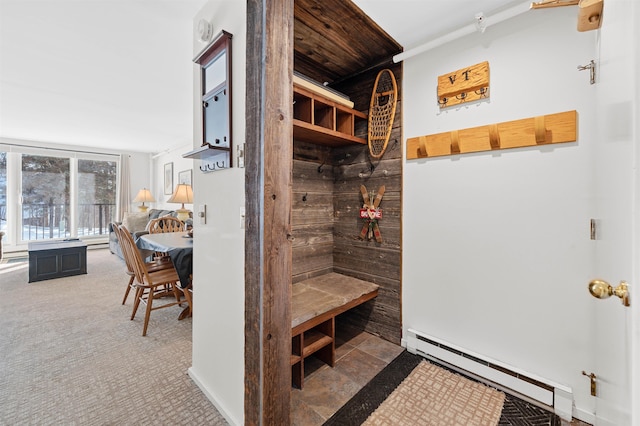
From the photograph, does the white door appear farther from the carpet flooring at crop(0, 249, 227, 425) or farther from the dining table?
the dining table

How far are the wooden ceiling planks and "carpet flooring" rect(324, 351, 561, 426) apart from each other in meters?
2.39

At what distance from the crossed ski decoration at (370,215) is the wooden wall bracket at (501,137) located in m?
0.45

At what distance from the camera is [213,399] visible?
5.12ft

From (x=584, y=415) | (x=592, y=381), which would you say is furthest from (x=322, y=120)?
(x=584, y=415)

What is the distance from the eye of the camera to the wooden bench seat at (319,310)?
5.47ft

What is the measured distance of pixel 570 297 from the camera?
58.2 inches

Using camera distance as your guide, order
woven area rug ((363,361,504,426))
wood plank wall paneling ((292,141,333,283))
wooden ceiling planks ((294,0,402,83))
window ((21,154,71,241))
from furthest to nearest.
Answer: window ((21,154,71,241))
wood plank wall paneling ((292,141,333,283))
wooden ceiling planks ((294,0,402,83))
woven area rug ((363,361,504,426))

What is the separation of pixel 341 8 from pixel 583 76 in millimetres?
1419

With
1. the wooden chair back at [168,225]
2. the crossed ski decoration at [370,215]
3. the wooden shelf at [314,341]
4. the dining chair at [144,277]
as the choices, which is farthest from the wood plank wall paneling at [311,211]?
the wooden chair back at [168,225]

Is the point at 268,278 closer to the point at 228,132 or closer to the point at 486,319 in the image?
the point at 228,132

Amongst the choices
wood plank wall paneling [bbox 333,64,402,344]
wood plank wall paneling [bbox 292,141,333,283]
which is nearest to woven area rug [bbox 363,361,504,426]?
wood plank wall paneling [bbox 333,64,402,344]

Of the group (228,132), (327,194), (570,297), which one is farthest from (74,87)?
(570,297)

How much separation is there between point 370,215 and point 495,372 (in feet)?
4.40

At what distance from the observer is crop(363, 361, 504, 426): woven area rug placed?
1.43 m
